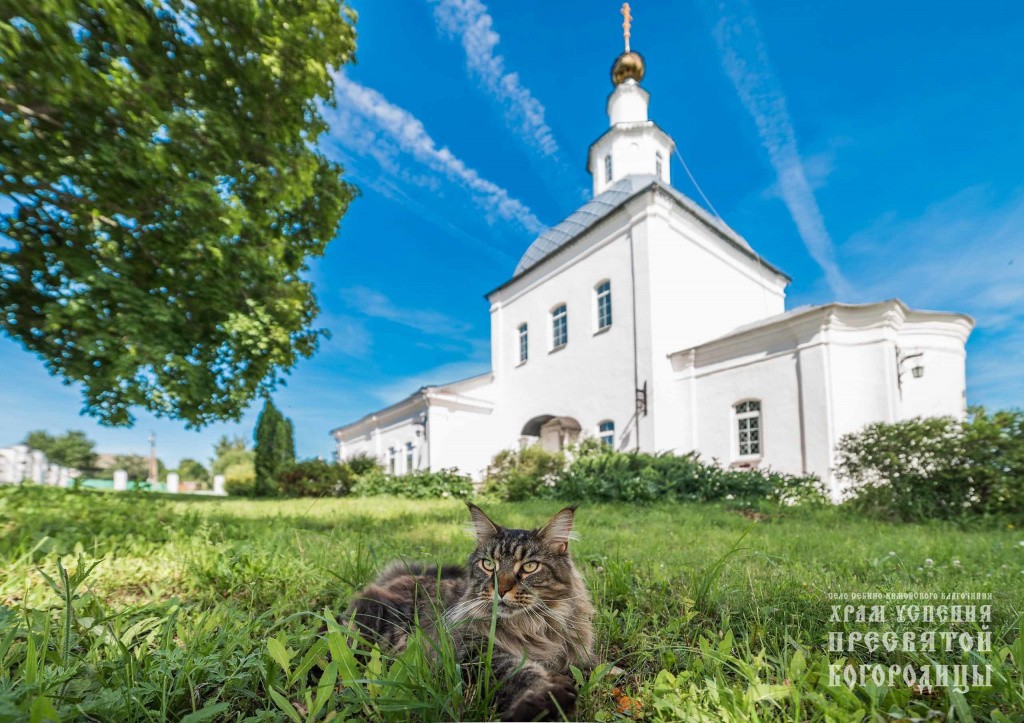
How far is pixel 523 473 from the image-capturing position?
1297 centimetres

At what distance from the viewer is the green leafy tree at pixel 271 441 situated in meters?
21.4

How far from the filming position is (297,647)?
6.02 feet

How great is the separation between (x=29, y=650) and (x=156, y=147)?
Answer: 7.78 metres

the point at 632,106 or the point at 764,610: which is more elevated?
the point at 632,106

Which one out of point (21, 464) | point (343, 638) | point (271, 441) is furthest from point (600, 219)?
point (21, 464)

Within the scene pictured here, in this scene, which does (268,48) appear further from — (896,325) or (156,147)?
(896,325)

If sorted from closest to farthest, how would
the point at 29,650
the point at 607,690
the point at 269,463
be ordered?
the point at 29,650
the point at 607,690
the point at 269,463

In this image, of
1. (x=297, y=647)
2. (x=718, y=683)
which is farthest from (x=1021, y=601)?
(x=297, y=647)

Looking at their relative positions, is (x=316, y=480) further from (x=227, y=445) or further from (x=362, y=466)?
(x=227, y=445)

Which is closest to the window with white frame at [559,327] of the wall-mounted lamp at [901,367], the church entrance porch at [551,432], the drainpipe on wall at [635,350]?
the church entrance porch at [551,432]

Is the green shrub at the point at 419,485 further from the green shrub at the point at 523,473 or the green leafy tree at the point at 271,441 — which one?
the green leafy tree at the point at 271,441

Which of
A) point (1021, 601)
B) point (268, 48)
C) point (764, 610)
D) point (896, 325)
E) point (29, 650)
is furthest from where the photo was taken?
point (896, 325)

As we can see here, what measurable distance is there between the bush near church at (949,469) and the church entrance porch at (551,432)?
31.7ft

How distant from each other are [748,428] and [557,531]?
1401 cm
